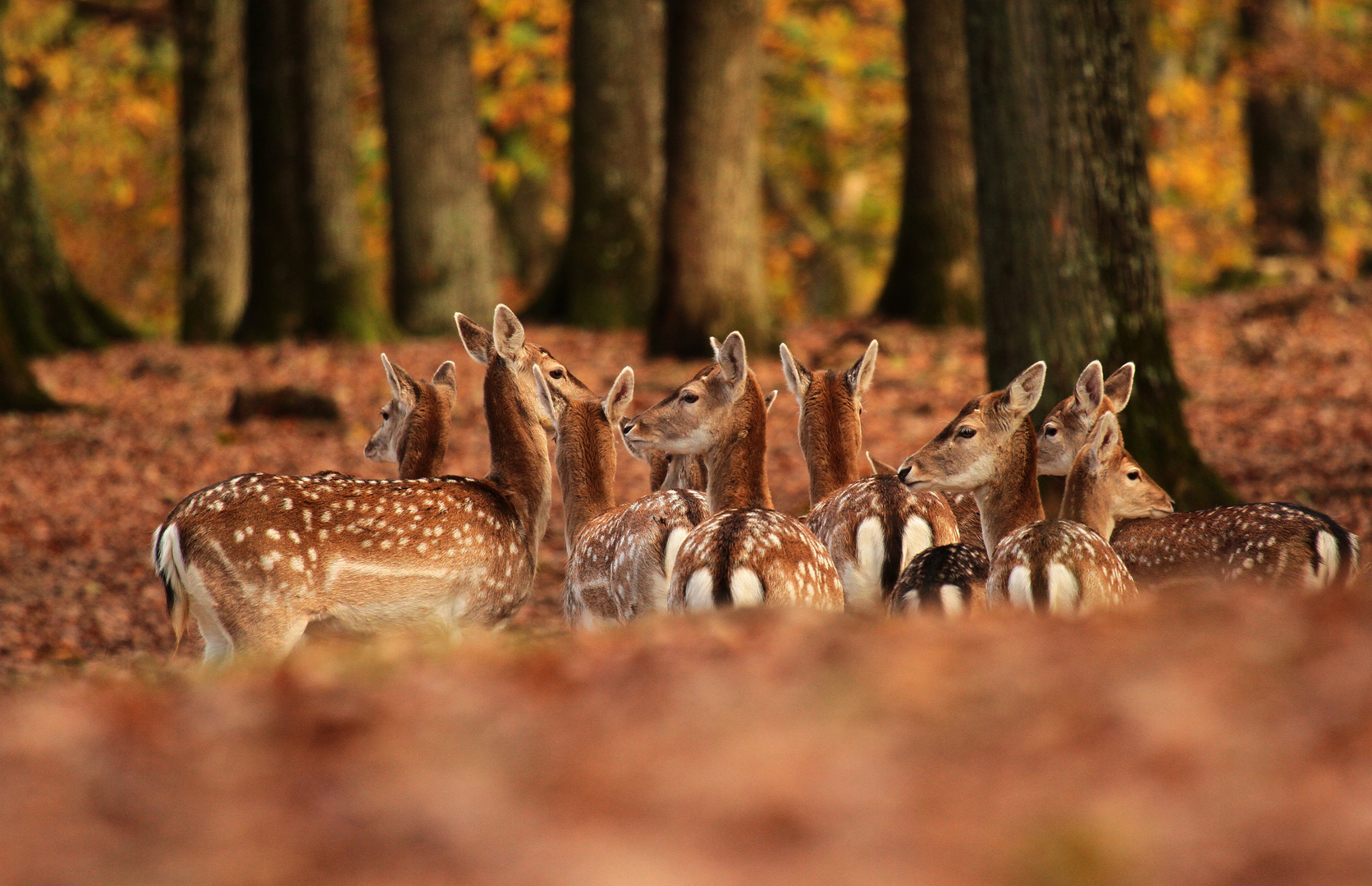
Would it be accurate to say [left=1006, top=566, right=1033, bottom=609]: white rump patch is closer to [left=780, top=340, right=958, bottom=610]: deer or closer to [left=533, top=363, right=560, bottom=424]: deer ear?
[left=780, top=340, right=958, bottom=610]: deer

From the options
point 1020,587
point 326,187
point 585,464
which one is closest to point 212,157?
point 326,187

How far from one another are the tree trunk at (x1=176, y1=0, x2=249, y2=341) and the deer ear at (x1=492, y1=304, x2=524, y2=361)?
38.7 feet

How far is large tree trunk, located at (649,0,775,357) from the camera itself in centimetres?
1305

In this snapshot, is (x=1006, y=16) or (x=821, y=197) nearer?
(x=1006, y=16)

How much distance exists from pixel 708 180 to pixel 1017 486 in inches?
289

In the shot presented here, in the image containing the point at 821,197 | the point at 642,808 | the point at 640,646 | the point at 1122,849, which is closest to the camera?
the point at 1122,849

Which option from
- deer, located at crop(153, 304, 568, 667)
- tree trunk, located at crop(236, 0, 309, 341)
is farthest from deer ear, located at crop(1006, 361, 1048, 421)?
tree trunk, located at crop(236, 0, 309, 341)

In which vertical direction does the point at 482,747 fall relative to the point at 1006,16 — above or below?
below

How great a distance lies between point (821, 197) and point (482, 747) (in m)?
26.5

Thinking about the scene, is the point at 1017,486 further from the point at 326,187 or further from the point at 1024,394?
the point at 326,187

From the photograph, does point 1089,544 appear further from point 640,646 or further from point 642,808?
Answer: point 642,808

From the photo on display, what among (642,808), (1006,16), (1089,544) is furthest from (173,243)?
(642,808)

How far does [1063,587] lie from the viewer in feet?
16.6

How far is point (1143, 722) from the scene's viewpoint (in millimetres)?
2854
